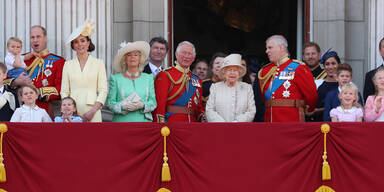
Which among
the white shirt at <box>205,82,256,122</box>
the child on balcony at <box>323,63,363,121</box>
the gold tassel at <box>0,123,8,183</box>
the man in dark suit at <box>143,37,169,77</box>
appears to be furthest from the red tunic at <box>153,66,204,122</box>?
the gold tassel at <box>0,123,8,183</box>

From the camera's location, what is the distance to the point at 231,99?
878 centimetres

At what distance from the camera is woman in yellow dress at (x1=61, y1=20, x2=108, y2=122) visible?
8727 mm

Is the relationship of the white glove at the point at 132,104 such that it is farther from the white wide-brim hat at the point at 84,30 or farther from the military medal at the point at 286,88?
the military medal at the point at 286,88

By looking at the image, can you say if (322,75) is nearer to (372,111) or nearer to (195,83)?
(372,111)

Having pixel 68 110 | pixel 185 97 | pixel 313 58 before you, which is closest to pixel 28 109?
pixel 68 110

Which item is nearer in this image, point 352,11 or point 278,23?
point 352,11

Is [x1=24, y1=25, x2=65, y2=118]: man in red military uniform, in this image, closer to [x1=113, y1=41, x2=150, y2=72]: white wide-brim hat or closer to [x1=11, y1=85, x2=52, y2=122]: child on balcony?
[x1=11, y1=85, x2=52, y2=122]: child on balcony

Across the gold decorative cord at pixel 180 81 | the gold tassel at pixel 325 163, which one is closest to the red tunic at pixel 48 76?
the gold decorative cord at pixel 180 81

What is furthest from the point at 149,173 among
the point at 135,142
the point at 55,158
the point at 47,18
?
the point at 47,18

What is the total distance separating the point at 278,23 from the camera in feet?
48.8

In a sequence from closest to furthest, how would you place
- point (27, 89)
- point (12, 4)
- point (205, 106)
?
point (27, 89), point (205, 106), point (12, 4)

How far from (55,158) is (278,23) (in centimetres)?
778

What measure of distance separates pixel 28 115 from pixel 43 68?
97 cm

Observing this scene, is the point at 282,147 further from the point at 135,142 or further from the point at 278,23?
the point at 278,23
